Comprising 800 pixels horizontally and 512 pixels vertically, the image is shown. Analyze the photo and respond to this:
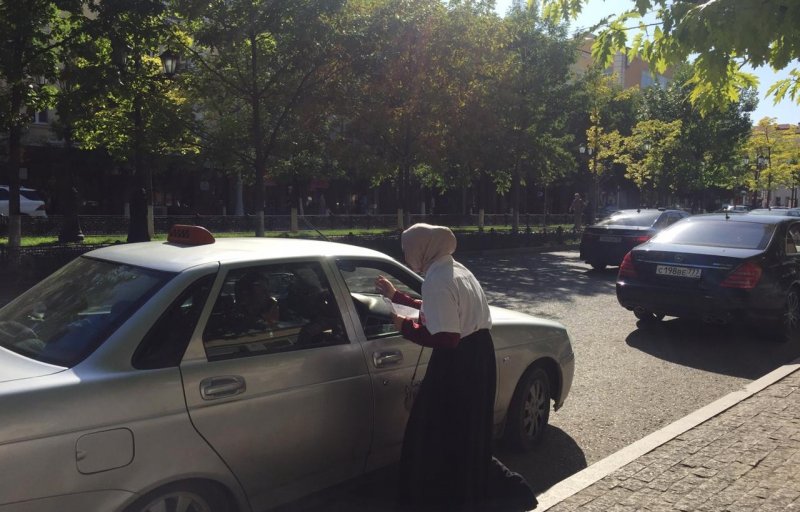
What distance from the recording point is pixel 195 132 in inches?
629

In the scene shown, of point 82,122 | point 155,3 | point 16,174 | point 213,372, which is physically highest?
point 155,3

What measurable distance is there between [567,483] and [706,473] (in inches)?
35.9

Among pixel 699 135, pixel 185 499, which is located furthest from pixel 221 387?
pixel 699 135

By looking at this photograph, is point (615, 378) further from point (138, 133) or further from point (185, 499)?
point (138, 133)

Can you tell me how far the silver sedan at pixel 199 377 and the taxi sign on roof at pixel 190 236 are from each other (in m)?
0.01

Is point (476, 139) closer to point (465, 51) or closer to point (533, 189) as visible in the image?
point (465, 51)

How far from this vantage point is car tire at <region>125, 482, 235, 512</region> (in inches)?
103

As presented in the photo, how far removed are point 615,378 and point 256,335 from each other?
462cm

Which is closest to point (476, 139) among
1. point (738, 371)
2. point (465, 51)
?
point (465, 51)

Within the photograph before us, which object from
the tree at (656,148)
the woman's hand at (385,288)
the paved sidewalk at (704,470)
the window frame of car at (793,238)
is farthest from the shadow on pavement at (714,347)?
the tree at (656,148)

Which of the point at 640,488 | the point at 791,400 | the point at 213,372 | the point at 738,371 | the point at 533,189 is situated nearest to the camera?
the point at 213,372

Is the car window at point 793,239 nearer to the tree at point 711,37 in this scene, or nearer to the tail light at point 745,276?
the tail light at point 745,276

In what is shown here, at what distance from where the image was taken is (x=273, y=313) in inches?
132

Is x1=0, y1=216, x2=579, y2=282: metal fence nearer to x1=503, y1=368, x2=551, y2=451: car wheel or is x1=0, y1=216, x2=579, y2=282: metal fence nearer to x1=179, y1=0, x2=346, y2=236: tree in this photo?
x1=179, y1=0, x2=346, y2=236: tree
